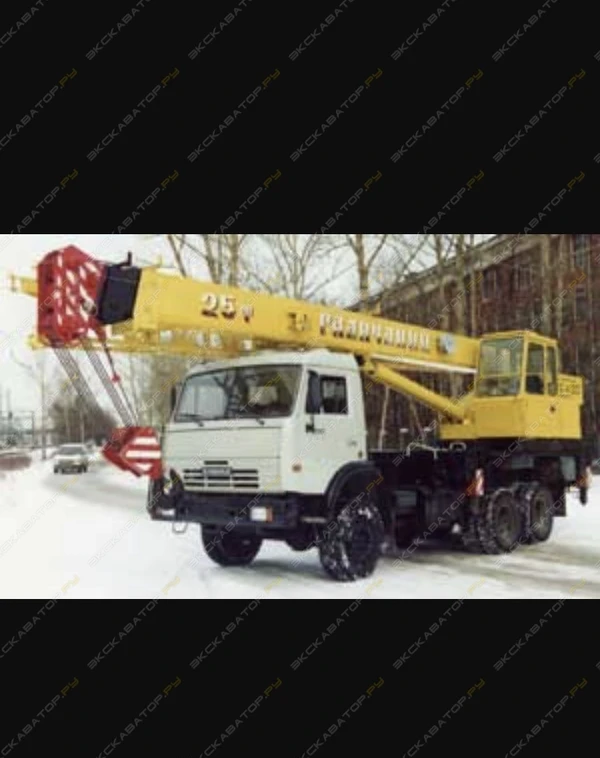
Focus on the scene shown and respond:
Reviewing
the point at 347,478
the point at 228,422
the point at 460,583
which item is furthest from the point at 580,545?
the point at 228,422

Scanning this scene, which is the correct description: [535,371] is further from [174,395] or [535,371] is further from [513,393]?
[174,395]

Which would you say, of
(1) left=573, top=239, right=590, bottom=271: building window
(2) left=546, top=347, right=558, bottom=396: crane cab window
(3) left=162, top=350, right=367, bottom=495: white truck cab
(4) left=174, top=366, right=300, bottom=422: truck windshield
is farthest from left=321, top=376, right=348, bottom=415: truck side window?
(1) left=573, top=239, right=590, bottom=271: building window

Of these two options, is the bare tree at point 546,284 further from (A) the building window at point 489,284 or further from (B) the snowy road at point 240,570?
(B) the snowy road at point 240,570

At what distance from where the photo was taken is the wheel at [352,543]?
33.5ft

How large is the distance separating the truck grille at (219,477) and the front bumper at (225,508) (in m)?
0.10

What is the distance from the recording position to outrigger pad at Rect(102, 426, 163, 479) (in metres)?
10.1

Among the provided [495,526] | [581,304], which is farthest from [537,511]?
[581,304]

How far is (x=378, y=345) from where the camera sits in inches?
472

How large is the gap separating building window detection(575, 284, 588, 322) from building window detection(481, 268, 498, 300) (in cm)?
320

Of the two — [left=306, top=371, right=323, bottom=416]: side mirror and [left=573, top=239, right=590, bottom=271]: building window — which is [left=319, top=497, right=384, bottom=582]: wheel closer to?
[left=306, top=371, right=323, bottom=416]: side mirror

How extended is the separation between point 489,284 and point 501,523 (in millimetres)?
20394

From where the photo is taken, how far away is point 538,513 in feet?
46.2

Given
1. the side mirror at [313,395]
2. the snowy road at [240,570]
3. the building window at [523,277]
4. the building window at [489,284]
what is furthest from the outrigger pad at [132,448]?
the building window at [489,284]

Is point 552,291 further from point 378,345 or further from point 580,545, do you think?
point 378,345
